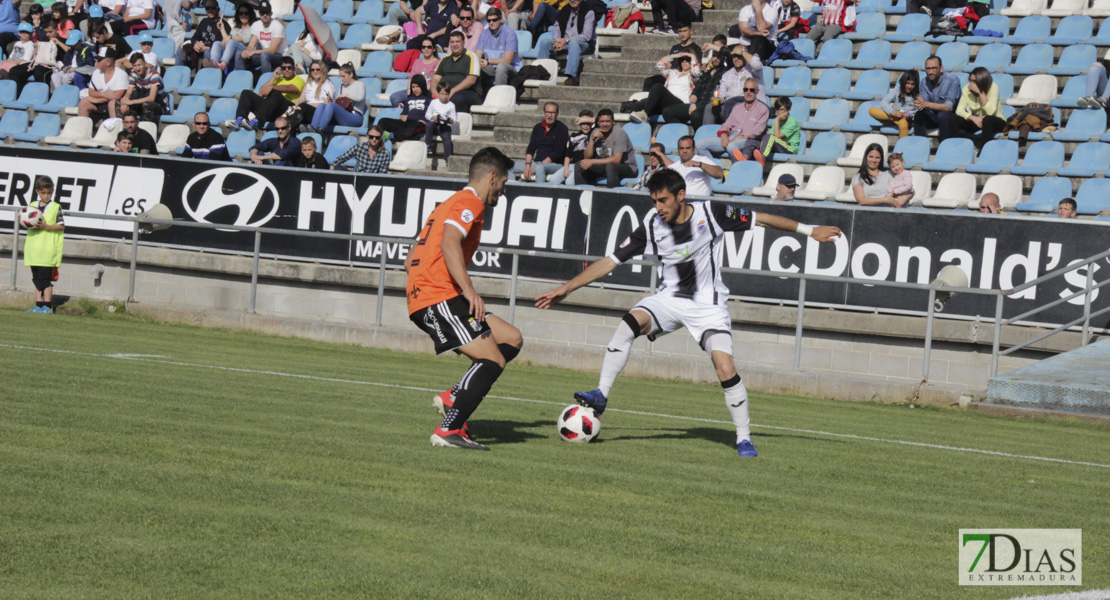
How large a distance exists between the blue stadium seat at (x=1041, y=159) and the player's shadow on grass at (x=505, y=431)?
11356mm

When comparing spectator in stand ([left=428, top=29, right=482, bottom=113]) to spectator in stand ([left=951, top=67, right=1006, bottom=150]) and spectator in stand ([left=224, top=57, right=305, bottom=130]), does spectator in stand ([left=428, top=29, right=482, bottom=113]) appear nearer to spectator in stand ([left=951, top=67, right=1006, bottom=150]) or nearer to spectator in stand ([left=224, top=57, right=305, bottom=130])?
spectator in stand ([left=224, top=57, right=305, bottom=130])

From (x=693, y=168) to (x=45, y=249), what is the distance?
399 inches

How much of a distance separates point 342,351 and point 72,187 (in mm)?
7500

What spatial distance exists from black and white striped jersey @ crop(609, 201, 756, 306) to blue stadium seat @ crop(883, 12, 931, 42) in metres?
14.0

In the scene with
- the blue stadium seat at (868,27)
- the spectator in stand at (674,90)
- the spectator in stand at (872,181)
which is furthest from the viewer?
the blue stadium seat at (868,27)

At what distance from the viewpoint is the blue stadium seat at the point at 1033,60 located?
2148 cm

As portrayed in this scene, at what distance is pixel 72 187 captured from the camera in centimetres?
2258

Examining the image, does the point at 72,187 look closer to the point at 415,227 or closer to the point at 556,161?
the point at 415,227

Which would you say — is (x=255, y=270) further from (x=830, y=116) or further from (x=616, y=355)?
(x=616, y=355)

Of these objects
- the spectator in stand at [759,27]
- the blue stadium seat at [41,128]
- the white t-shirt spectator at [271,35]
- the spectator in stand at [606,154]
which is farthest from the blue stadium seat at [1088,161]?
the blue stadium seat at [41,128]

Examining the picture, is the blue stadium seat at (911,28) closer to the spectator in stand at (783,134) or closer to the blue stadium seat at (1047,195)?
the spectator in stand at (783,134)

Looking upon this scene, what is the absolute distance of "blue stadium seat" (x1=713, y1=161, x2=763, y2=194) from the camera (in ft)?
66.8

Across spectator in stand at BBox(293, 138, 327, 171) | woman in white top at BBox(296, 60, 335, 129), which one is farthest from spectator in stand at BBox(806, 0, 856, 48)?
spectator in stand at BBox(293, 138, 327, 171)

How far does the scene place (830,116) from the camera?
21859mm
